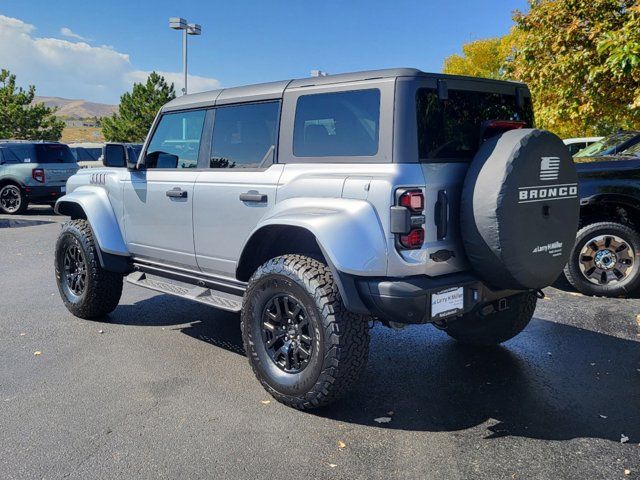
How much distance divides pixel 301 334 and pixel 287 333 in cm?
14

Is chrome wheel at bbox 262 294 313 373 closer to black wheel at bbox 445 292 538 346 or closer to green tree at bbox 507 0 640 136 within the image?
black wheel at bbox 445 292 538 346

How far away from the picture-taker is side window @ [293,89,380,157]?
332 centimetres

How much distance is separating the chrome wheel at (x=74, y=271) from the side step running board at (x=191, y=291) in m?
0.67

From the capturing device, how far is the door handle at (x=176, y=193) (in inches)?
173

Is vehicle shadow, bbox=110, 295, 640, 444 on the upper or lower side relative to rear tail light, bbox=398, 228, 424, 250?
lower

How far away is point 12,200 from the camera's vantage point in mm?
14281

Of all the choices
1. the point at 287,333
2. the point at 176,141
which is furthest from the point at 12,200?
the point at 287,333

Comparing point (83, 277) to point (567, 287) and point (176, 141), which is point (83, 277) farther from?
point (567, 287)

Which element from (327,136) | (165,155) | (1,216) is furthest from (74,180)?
(1,216)

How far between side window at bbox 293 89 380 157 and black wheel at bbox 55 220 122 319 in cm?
248

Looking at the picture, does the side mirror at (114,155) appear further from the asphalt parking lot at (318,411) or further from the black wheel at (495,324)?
the black wheel at (495,324)

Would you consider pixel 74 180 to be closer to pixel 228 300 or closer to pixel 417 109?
pixel 228 300

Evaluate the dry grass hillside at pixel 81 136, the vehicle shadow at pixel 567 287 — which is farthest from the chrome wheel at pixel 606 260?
the dry grass hillside at pixel 81 136

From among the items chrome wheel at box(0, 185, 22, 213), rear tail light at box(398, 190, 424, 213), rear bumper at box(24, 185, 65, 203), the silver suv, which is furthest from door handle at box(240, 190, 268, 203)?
chrome wheel at box(0, 185, 22, 213)
